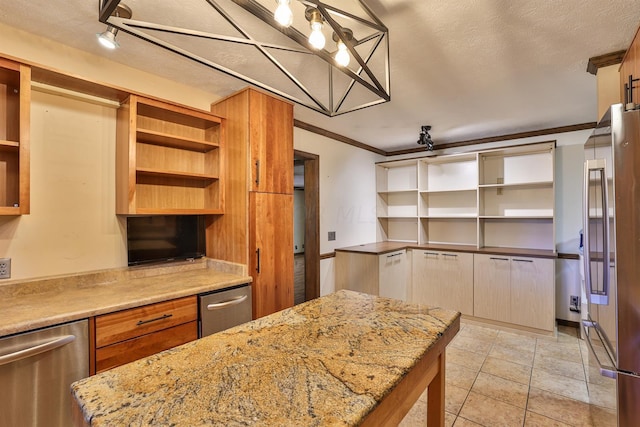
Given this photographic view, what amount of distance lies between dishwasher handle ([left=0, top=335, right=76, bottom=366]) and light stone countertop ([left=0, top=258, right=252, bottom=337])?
9 centimetres

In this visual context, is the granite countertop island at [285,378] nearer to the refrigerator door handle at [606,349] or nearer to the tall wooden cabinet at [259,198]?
the refrigerator door handle at [606,349]

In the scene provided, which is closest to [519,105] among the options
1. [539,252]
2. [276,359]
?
[539,252]

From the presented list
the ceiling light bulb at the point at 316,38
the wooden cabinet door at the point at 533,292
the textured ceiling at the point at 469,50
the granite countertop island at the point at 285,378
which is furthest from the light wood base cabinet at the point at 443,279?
the ceiling light bulb at the point at 316,38

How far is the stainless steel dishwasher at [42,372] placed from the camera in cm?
133

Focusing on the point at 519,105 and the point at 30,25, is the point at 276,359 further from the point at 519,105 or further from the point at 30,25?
the point at 519,105

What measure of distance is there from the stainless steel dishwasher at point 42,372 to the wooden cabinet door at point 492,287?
378 centimetres

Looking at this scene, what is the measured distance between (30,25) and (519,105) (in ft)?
12.7

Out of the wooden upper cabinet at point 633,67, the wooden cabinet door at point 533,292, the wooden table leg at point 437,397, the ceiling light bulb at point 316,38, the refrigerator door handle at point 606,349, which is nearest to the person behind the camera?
the ceiling light bulb at point 316,38

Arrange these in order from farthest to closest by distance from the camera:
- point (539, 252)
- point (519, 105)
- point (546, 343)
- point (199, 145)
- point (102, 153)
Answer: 1. point (539, 252)
2. point (546, 343)
3. point (519, 105)
4. point (199, 145)
5. point (102, 153)

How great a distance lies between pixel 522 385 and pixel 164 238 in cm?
315

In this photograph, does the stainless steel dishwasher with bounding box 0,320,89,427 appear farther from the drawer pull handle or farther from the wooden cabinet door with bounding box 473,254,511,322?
the wooden cabinet door with bounding box 473,254,511,322

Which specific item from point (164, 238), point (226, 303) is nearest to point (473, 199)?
point (226, 303)

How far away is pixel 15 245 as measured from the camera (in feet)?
5.94

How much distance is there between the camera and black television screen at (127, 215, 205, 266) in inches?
88.8
